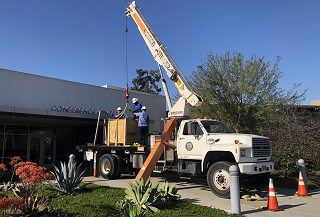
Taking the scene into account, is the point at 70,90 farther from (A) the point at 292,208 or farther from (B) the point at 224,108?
(A) the point at 292,208

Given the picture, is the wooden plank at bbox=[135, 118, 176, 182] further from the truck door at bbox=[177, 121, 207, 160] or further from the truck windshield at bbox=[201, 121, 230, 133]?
the truck windshield at bbox=[201, 121, 230, 133]

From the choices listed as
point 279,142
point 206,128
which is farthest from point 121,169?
point 279,142

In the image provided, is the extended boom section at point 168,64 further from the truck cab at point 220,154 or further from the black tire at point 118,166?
the black tire at point 118,166

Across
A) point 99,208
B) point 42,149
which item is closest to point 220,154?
point 99,208

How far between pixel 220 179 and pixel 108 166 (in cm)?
584

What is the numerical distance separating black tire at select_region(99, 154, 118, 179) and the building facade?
3987 mm

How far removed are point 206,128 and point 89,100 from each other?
367 inches

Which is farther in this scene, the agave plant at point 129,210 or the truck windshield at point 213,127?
the truck windshield at point 213,127

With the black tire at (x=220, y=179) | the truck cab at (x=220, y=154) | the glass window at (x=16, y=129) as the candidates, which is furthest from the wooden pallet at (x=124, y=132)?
the glass window at (x=16, y=129)

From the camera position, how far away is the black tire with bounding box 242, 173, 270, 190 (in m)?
8.96

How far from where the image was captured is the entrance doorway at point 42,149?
19.0m

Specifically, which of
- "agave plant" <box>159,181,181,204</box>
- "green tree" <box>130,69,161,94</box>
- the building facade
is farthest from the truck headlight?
"green tree" <box>130,69,161,94</box>

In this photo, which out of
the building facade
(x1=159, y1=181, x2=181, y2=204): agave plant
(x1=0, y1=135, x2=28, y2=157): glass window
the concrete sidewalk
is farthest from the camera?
(x1=0, y1=135, x2=28, y2=157): glass window

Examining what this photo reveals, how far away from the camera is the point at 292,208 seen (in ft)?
22.4
